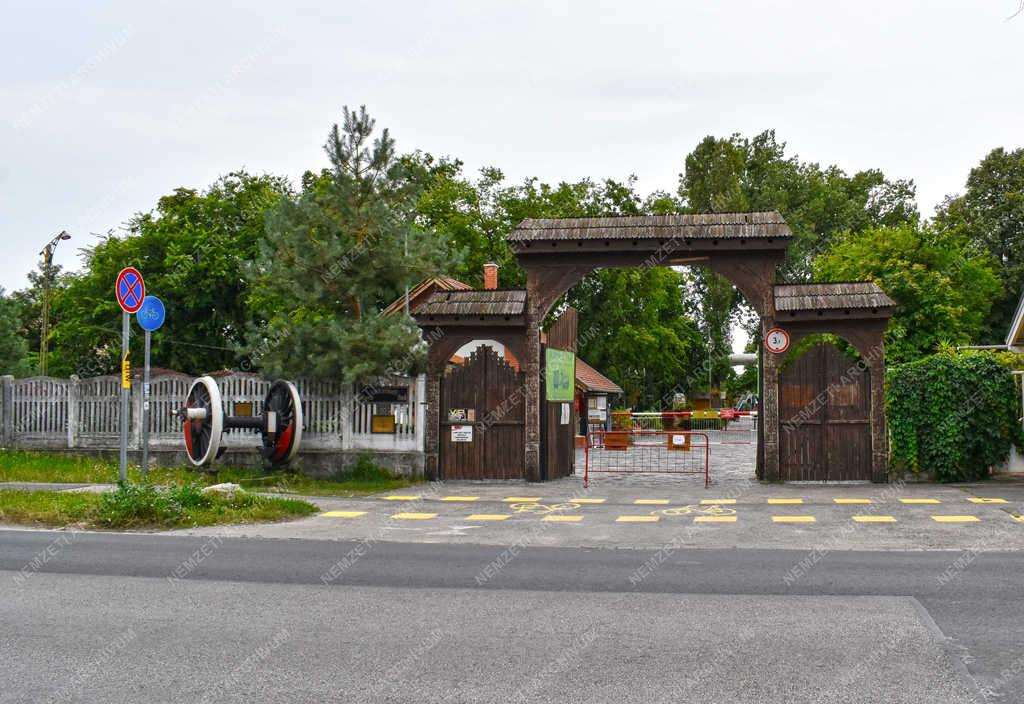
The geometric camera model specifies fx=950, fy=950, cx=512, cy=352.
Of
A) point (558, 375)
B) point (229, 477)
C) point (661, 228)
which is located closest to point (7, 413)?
point (229, 477)

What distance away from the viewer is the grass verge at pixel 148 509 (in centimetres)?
1262

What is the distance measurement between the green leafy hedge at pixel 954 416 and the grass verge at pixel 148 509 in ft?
37.7

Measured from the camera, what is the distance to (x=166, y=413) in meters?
20.8

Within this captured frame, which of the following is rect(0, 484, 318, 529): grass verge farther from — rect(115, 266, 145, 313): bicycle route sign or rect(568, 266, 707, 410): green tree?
rect(568, 266, 707, 410): green tree

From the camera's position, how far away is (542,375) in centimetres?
1983

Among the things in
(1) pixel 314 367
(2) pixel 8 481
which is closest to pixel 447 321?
(1) pixel 314 367

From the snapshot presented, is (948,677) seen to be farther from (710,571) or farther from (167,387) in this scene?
(167,387)

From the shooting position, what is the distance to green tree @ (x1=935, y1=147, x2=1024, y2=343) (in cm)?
4700

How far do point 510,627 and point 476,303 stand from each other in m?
13.3

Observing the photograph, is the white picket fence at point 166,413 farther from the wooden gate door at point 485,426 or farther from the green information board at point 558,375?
the green information board at point 558,375

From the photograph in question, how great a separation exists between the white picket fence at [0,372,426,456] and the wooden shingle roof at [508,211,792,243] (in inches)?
159

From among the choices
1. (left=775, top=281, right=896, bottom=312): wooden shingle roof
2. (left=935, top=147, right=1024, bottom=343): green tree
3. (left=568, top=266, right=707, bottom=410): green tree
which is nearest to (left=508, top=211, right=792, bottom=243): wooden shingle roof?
(left=775, top=281, right=896, bottom=312): wooden shingle roof

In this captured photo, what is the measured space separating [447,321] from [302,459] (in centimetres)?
416

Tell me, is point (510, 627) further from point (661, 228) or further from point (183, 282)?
point (183, 282)
